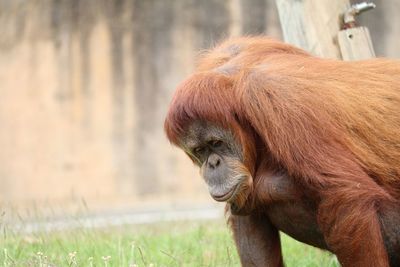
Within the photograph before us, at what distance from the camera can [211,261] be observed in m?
5.67

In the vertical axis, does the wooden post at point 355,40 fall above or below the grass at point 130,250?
above

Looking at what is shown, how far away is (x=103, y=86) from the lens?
1323 cm

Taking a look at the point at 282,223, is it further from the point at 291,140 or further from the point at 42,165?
the point at 42,165

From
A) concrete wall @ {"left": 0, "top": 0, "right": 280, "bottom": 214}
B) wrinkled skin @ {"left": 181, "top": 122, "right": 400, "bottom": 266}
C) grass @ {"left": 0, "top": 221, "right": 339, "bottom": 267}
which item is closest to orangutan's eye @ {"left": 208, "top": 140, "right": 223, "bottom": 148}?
wrinkled skin @ {"left": 181, "top": 122, "right": 400, "bottom": 266}

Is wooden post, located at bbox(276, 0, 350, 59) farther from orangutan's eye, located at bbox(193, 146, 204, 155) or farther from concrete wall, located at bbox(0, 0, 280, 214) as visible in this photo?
concrete wall, located at bbox(0, 0, 280, 214)

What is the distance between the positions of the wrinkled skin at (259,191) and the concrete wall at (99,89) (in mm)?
8230

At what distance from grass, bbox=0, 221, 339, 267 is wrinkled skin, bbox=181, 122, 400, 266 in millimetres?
530

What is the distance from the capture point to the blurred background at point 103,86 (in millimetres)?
13070

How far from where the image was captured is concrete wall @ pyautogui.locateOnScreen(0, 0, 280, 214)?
42.9 ft

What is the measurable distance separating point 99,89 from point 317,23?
25.1 ft

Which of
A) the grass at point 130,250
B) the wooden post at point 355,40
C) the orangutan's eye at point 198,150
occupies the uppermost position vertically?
the wooden post at point 355,40

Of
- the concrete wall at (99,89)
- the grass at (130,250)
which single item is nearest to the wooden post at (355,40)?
the grass at (130,250)

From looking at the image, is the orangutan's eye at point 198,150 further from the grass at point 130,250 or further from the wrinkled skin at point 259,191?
the grass at point 130,250

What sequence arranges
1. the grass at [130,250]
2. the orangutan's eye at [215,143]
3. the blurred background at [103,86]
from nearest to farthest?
1. the orangutan's eye at [215,143]
2. the grass at [130,250]
3. the blurred background at [103,86]
